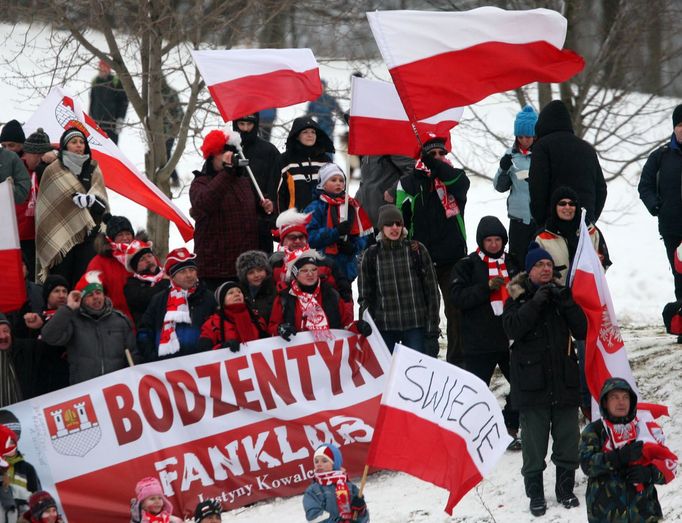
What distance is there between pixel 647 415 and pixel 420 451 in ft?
4.50

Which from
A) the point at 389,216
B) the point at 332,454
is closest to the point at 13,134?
the point at 389,216

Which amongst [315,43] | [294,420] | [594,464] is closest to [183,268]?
[294,420]

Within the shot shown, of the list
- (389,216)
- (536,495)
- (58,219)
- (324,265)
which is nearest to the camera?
(536,495)

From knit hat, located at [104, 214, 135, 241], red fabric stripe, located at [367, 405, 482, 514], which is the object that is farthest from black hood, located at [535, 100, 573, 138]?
red fabric stripe, located at [367, 405, 482, 514]

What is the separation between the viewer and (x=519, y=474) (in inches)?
427

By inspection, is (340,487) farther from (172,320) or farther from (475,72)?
(475,72)

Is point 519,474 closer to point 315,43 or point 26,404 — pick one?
point 26,404

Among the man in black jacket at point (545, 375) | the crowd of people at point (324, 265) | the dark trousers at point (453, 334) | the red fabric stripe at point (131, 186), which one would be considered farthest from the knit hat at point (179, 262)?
the man in black jacket at point (545, 375)

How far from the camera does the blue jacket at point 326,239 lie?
11859 mm

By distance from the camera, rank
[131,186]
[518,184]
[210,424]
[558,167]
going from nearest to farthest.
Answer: [210,424] < [558,167] < [518,184] < [131,186]

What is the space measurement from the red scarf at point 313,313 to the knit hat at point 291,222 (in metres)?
0.57

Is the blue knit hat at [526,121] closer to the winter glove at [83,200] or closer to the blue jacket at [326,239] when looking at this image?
the blue jacket at [326,239]

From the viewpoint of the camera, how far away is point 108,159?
13.1m

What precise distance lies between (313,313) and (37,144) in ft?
9.47
